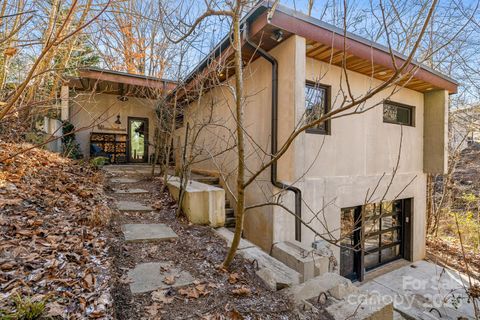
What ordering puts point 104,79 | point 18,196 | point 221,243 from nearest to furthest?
point 18,196
point 221,243
point 104,79

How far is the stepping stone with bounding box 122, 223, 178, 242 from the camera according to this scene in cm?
348

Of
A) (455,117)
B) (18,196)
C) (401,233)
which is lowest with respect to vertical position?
(401,233)

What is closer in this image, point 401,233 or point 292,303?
point 292,303

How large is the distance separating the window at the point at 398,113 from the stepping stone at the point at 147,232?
227 inches

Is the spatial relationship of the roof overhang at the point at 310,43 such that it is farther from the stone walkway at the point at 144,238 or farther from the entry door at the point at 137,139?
the entry door at the point at 137,139

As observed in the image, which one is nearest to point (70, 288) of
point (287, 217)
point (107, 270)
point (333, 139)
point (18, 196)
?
point (107, 270)

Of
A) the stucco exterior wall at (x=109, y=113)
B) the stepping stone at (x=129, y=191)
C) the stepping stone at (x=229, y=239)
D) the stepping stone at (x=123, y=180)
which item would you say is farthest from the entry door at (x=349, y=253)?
the stucco exterior wall at (x=109, y=113)

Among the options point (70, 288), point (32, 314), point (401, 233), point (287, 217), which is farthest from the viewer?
point (401, 233)

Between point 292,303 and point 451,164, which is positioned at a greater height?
point 451,164

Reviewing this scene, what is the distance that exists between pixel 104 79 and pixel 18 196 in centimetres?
589

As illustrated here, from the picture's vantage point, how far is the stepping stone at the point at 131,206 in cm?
452

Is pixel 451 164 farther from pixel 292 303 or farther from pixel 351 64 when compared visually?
pixel 292 303

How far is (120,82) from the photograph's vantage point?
27.5 ft

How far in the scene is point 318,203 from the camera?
5039 mm
